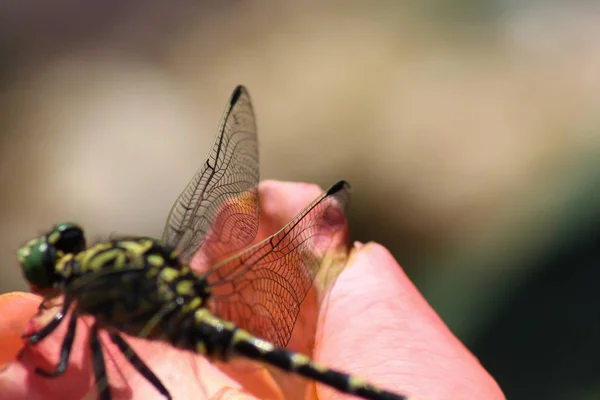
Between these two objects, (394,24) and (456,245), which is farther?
(394,24)

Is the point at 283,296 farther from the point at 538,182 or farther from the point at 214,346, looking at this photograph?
the point at 538,182

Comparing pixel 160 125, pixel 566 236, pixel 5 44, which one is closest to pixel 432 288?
pixel 566 236

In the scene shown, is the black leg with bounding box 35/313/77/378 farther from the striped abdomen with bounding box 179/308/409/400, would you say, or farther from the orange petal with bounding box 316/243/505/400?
the orange petal with bounding box 316/243/505/400

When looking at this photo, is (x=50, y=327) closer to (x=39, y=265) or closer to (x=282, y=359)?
(x=39, y=265)

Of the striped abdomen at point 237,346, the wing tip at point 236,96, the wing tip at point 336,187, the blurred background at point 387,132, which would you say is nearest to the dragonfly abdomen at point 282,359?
the striped abdomen at point 237,346

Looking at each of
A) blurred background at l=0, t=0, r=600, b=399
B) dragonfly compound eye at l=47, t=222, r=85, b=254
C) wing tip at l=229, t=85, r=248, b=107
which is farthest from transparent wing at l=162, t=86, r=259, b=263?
blurred background at l=0, t=0, r=600, b=399

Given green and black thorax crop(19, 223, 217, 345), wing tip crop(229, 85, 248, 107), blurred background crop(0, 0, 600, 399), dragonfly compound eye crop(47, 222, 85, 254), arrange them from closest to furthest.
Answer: green and black thorax crop(19, 223, 217, 345) < dragonfly compound eye crop(47, 222, 85, 254) < wing tip crop(229, 85, 248, 107) < blurred background crop(0, 0, 600, 399)

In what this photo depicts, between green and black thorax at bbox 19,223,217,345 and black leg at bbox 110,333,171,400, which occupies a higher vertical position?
green and black thorax at bbox 19,223,217,345
